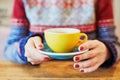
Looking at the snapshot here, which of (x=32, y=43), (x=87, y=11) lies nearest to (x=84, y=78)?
(x=32, y=43)

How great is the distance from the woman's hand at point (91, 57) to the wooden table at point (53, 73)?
2 cm

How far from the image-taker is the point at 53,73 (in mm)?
644

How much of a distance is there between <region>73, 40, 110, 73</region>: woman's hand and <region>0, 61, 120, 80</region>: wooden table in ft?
0.05

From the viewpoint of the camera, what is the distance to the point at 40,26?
1017 mm

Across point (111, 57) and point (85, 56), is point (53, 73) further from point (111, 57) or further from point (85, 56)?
point (111, 57)

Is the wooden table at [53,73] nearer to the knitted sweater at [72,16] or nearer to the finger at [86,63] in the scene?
the finger at [86,63]

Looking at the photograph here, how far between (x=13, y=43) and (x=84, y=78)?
1.50ft

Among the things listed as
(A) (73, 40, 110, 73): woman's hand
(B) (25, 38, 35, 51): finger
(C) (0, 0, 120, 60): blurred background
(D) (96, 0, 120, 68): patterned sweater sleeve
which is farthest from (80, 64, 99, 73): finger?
(C) (0, 0, 120, 60): blurred background

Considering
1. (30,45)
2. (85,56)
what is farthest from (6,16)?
(85,56)

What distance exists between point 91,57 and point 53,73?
11cm

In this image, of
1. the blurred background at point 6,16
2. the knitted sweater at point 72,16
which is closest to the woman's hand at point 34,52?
the knitted sweater at point 72,16

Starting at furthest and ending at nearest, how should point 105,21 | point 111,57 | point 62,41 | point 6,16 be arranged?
point 6,16
point 105,21
point 111,57
point 62,41

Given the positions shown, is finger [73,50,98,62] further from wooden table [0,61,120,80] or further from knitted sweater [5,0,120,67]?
knitted sweater [5,0,120,67]

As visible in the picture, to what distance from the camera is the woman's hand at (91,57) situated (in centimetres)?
62
